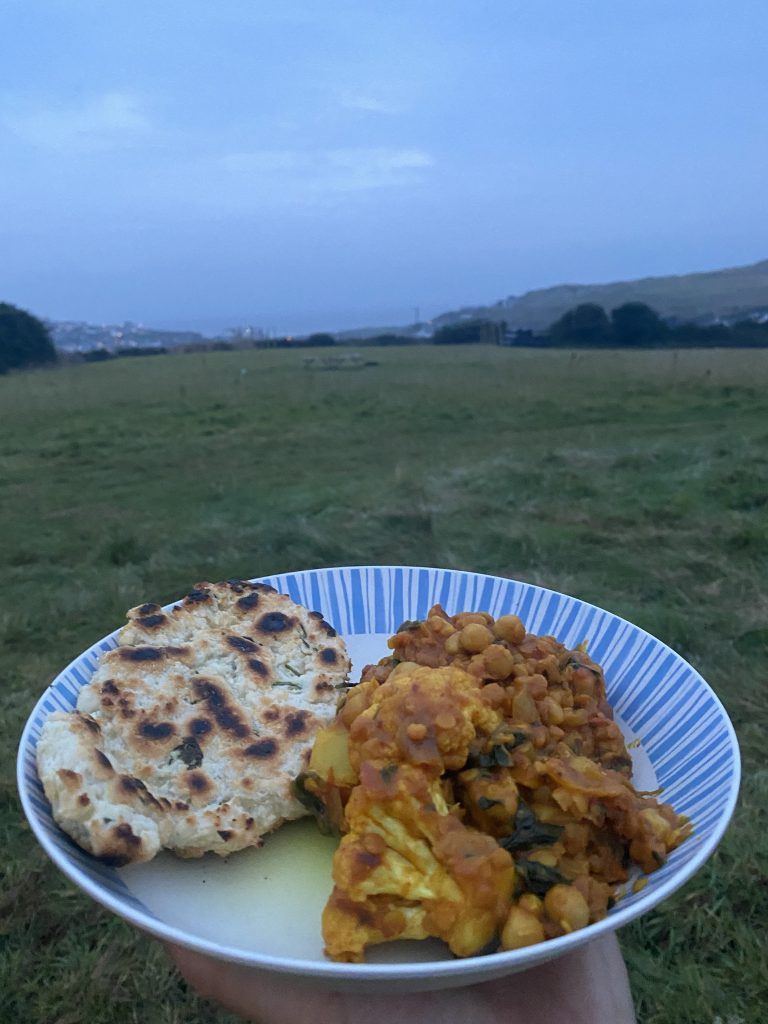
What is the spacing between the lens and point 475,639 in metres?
2.16

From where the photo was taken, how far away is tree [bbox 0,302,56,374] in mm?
17141

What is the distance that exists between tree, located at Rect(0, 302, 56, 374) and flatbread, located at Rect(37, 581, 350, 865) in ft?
54.6

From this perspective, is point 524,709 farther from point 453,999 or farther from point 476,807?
point 453,999

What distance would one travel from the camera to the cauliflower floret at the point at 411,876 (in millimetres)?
1595

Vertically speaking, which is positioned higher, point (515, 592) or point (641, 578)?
point (515, 592)

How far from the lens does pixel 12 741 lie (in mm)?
4527

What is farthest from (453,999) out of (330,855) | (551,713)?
(551,713)

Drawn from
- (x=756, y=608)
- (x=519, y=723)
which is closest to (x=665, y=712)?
(x=519, y=723)

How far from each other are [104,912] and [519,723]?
2513 mm

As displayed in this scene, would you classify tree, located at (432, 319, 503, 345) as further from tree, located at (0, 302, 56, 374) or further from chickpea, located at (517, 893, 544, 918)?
chickpea, located at (517, 893, 544, 918)

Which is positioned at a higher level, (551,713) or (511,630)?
(511,630)

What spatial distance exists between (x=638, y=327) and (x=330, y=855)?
17799 mm

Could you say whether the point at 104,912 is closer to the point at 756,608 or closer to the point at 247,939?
the point at 247,939

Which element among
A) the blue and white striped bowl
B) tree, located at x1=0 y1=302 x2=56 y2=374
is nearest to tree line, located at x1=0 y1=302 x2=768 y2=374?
tree, located at x1=0 y1=302 x2=56 y2=374
